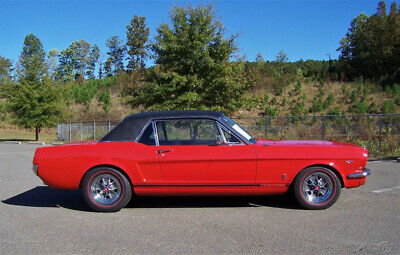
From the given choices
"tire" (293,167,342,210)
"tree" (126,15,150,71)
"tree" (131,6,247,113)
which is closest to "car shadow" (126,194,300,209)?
"tire" (293,167,342,210)

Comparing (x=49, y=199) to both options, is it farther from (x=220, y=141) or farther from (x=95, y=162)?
(x=220, y=141)

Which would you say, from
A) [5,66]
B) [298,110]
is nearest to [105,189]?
[298,110]

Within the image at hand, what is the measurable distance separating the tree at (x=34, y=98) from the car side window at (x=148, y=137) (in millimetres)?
25041

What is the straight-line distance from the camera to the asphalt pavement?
12.7ft

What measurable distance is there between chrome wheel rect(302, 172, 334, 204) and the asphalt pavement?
207mm

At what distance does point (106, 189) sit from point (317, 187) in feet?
10.6

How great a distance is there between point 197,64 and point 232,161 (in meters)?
13.1

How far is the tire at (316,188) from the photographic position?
5.25 metres

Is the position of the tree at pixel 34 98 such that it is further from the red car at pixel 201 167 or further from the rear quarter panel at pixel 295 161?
the rear quarter panel at pixel 295 161

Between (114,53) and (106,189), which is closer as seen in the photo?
(106,189)

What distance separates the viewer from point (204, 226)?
462cm

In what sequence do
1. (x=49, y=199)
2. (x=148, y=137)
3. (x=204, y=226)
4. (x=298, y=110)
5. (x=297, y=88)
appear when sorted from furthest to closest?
(x=297, y=88)
(x=298, y=110)
(x=49, y=199)
(x=148, y=137)
(x=204, y=226)

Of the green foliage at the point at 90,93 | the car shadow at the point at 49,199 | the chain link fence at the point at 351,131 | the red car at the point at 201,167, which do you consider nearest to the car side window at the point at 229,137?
the red car at the point at 201,167

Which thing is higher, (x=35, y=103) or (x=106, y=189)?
(x=35, y=103)
